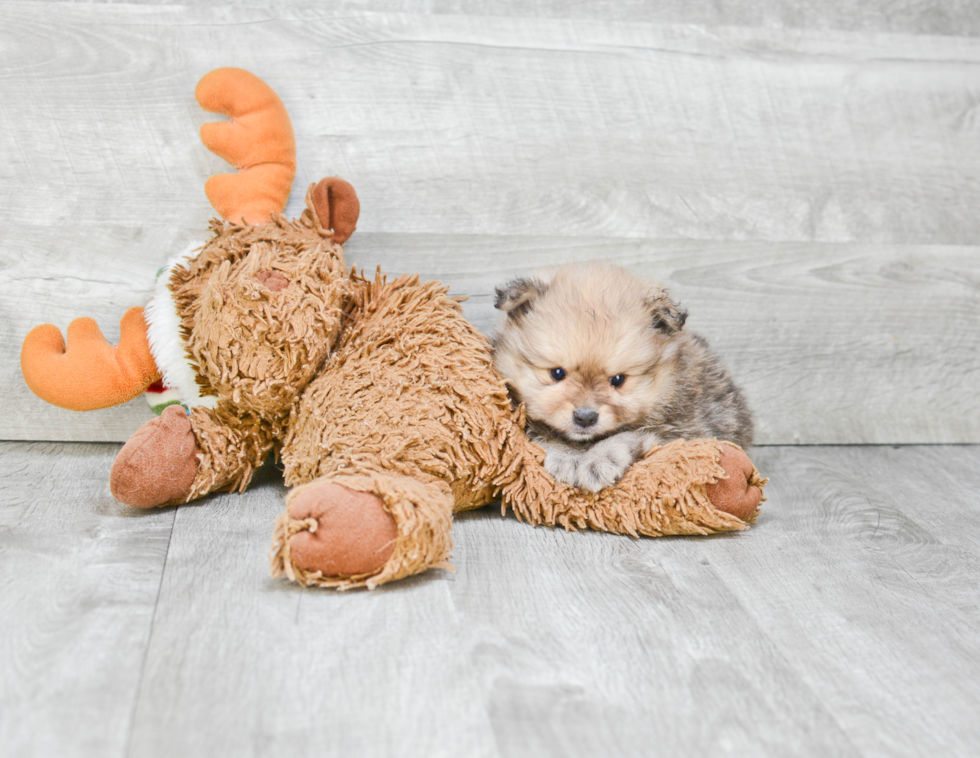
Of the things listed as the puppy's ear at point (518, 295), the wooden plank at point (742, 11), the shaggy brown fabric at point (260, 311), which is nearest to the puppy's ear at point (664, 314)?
the puppy's ear at point (518, 295)

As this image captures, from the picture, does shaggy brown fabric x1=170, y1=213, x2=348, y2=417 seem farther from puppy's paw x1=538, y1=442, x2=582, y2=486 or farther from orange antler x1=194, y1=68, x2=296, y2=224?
puppy's paw x1=538, y1=442, x2=582, y2=486

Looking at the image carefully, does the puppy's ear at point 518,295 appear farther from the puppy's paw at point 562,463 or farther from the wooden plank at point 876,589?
the wooden plank at point 876,589

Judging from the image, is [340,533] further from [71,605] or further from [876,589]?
[876,589]

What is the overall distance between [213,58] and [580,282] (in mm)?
982

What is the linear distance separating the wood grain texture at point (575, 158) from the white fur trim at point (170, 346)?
0.95 ft

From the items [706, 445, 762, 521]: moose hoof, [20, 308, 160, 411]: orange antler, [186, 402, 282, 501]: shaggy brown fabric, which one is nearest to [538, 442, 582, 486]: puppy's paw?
[706, 445, 762, 521]: moose hoof

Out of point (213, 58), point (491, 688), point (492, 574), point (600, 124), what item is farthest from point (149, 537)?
point (600, 124)

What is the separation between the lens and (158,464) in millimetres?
1551

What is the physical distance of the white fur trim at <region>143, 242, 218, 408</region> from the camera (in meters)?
1.65

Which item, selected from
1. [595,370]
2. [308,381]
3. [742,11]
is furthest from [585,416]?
[742,11]

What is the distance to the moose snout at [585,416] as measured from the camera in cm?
160

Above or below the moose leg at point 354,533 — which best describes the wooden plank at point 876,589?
below

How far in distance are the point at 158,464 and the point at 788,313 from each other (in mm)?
1606

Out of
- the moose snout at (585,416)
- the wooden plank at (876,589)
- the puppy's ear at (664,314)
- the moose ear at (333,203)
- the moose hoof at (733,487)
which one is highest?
the moose ear at (333,203)
